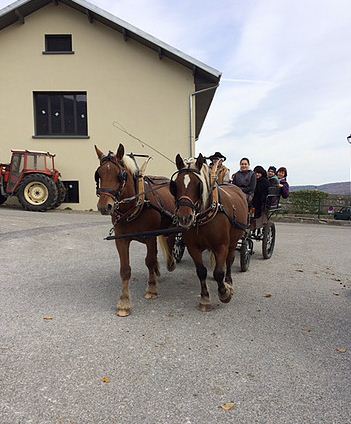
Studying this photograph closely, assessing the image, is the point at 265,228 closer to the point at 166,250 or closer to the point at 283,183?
the point at 283,183

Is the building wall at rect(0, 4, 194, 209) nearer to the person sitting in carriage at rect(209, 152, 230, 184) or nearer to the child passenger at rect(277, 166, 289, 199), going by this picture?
the child passenger at rect(277, 166, 289, 199)

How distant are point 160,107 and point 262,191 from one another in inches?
343

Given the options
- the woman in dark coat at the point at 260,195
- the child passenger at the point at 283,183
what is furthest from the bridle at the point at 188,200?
the child passenger at the point at 283,183

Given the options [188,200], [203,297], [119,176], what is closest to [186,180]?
[188,200]

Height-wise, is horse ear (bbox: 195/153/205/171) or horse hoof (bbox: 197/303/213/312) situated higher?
horse ear (bbox: 195/153/205/171)

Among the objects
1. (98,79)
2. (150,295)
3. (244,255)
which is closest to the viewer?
(150,295)

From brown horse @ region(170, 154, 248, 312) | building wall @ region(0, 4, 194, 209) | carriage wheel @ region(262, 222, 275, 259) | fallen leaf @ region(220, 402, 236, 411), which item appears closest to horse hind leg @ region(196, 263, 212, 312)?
brown horse @ region(170, 154, 248, 312)

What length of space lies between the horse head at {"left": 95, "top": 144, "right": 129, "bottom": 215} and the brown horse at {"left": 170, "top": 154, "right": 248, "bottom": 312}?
1.82 ft

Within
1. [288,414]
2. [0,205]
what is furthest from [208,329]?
[0,205]

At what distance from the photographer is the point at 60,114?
48.7 ft

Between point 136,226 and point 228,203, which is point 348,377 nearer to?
point 228,203

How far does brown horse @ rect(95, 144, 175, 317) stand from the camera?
12.0 feet

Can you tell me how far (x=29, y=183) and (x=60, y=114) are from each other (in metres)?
3.75

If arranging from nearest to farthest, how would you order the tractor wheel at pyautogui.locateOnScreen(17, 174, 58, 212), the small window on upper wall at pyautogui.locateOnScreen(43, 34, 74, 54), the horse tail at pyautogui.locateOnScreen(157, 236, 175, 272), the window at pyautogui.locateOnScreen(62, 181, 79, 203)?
the horse tail at pyautogui.locateOnScreen(157, 236, 175, 272), the tractor wheel at pyautogui.locateOnScreen(17, 174, 58, 212), the small window on upper wall at pyautogui.locateOnScreen(43, 34, 74, 54), the window at pyautogui.locateOnScreen(62, 181, 79, 203)
